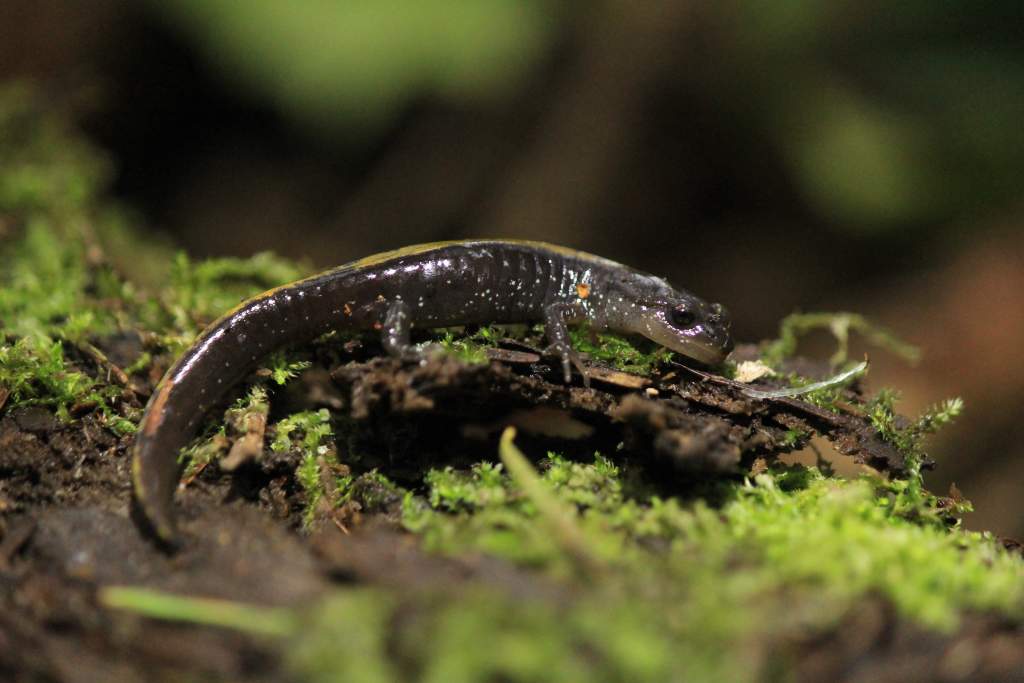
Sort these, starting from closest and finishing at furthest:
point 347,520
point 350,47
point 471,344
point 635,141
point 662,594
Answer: point 662,594, point 347,520, point 471,344, point 350,47, point 635,141

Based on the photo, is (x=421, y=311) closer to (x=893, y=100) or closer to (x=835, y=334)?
(x=835, y=334)

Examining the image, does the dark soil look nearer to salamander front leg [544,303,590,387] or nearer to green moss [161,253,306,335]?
salamander front leg [544,303,590,387]

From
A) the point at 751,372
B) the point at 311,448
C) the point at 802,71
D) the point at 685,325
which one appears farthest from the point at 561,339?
the point at 802,71

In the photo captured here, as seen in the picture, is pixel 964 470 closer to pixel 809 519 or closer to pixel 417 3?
pixel 809 519

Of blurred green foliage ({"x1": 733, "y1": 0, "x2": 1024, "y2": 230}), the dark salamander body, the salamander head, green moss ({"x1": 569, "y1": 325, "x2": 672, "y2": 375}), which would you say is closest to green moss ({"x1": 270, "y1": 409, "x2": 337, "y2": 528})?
the dark salamander body

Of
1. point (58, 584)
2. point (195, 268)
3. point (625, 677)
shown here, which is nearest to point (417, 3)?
point (195, 268)

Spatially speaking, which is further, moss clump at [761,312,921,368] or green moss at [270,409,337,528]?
moss clump at [761,312,921,368]

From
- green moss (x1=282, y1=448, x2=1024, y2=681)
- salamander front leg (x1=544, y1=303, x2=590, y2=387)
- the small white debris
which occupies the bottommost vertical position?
green moss (x1=282, y1=448, x2=1024, y2=681)
